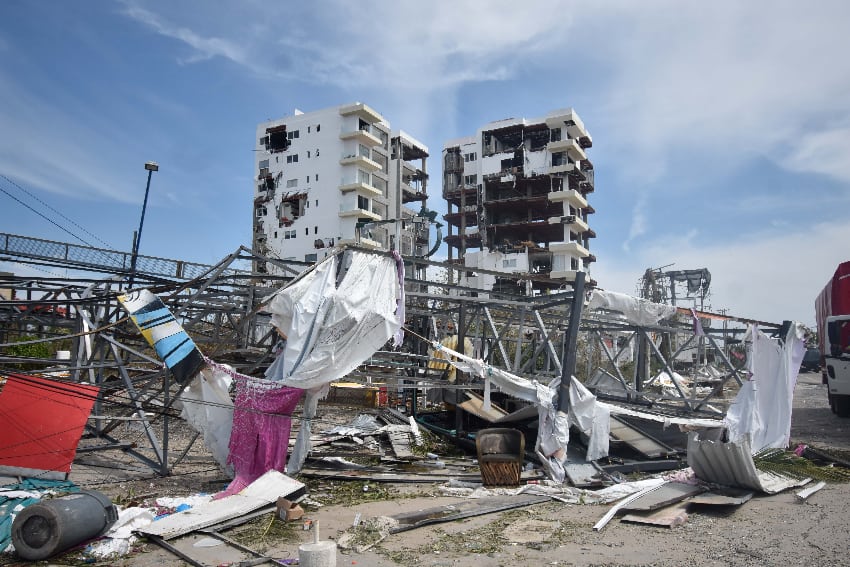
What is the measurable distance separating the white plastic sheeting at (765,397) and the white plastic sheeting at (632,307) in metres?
2.24

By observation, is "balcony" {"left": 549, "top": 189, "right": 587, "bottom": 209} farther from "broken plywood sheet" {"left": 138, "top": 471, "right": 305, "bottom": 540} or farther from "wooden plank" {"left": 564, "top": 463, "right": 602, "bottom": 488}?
"broken plywood sheet" {"left": 138, "top": 471, "right": 305, "bottom": 540}

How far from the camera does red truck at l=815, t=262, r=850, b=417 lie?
64.4 ft

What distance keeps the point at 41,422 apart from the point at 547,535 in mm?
7931

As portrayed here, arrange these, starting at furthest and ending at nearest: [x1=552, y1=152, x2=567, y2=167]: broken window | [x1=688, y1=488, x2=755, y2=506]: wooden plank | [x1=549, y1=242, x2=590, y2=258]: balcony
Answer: [x1=552, y1=152, x2=567, y2=167]: broken window → [x1=549, y1=242, x2=590, y2=258]: balcony → [x1=688, y1=488, x2=755, y2=506]: wooden plank

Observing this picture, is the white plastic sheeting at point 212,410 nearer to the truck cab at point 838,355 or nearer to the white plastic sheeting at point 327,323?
the white plastic sheeting at point 327,323

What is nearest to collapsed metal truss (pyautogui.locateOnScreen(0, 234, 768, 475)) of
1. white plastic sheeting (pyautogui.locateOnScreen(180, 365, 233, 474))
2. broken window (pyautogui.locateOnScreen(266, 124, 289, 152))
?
white plastic sheeting (pyautogui.locateOnScreen(180, 365, 233, 474))

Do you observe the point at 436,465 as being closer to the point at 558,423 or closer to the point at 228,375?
the point at 558,423

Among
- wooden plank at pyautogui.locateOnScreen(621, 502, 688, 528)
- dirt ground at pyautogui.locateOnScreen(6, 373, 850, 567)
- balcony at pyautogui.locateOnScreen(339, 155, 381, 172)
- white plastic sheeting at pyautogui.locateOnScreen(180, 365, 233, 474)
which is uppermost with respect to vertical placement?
balcony at pyautogui.locateOnScreen(339, 155, 381, 172)

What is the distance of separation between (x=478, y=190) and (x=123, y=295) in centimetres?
5836

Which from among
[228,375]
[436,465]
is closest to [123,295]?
[228,375]

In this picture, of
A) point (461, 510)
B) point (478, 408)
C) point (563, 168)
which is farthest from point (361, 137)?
point (461, 510)

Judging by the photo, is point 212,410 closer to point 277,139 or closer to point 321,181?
point 321,181

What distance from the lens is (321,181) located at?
6250 centimetres

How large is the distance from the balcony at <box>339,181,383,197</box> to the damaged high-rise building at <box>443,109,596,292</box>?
1101 centimetres
